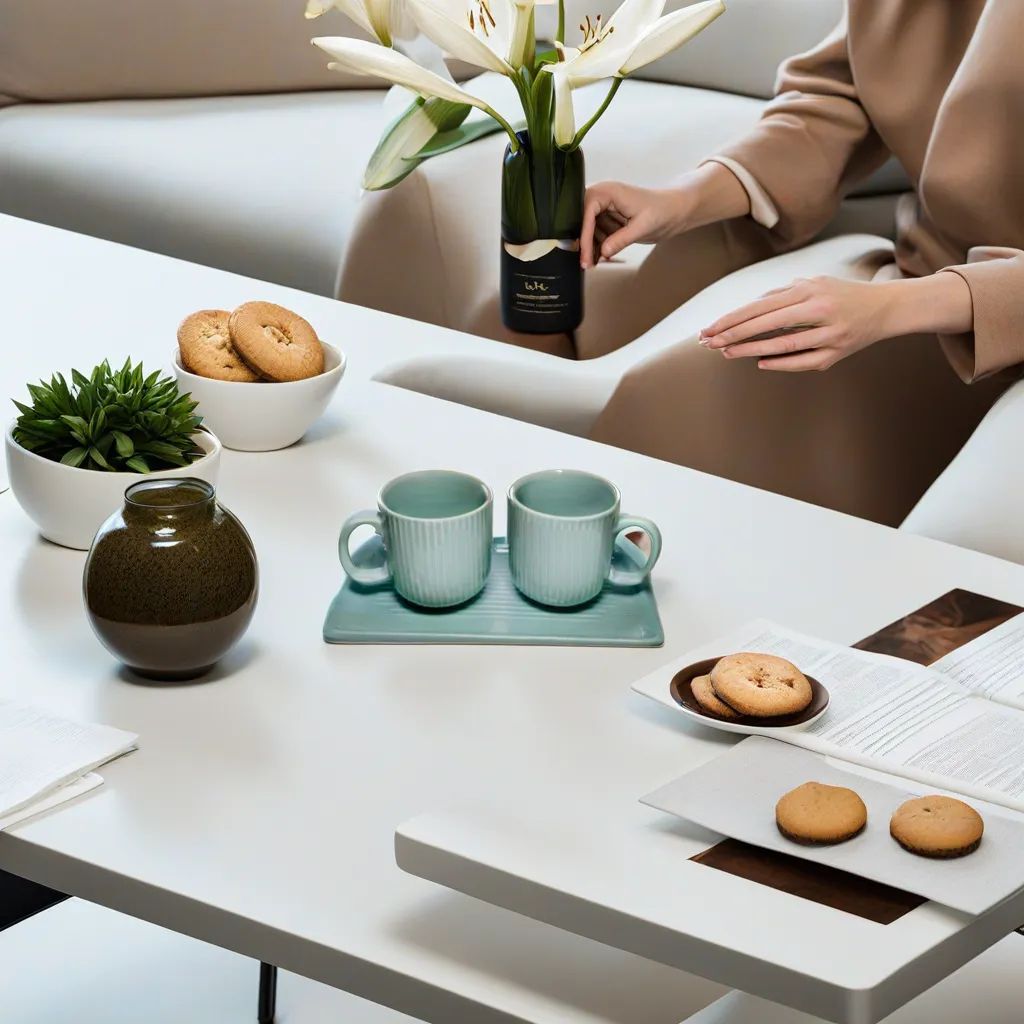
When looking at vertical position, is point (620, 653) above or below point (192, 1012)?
above

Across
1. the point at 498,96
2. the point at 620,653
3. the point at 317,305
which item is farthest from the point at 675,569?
the point at 498,96

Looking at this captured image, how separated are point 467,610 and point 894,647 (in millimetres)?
296

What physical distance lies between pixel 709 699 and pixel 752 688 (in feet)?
0.09

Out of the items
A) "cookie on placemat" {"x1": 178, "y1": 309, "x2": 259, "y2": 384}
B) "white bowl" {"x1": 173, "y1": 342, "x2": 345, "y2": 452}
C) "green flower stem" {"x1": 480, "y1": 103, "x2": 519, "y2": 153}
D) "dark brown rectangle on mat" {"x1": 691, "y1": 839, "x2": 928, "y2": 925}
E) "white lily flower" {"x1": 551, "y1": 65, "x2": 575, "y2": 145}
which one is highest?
"green flower stem" {"x1": 480, "y1": 103, "x2": 519, "y2": 153}

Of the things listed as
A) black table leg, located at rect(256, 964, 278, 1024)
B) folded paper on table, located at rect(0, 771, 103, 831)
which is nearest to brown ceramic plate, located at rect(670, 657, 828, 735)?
folded paper on table, located at rect(0, 771, 103, 831)

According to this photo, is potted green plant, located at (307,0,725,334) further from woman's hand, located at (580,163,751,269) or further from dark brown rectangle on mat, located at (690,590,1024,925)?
dark brown rectangle on mat, located at (690,590,1024,925)

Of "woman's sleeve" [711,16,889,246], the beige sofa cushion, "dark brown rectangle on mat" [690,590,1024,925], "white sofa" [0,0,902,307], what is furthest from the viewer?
the beige sofa cushion

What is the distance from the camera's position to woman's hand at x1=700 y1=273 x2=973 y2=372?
140 cm

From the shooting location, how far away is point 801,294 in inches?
57.2

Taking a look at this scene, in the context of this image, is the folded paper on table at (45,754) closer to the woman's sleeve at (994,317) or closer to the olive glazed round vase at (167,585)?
the olive glazed round vase at (167,585)

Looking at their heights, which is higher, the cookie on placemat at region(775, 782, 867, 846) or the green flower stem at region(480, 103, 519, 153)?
the green flower stem at region(480, 103, 519, 153)

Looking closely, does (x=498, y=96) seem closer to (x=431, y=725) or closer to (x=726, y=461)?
(x=726, y=461)

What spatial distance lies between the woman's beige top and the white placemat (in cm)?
84

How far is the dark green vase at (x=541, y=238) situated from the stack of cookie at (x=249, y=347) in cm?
31
